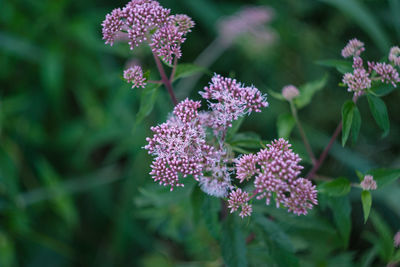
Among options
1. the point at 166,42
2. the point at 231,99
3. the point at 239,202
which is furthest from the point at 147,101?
the point at 239,202

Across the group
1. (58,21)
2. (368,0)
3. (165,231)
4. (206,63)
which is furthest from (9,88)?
(368,0)

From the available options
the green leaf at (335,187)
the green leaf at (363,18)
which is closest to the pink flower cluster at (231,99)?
the green leaf at (335,187)

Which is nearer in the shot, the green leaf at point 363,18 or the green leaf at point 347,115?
the green leaf at point 347,115

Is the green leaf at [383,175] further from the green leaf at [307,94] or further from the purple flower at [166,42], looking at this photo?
the purple flower at [166,42]

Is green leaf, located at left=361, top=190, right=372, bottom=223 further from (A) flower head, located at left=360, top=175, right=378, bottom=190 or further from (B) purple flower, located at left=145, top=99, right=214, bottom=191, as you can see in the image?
(B) purple flower, located at left=145, top=99, right=214, bottom=191

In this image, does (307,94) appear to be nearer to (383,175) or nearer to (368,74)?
(368,74)

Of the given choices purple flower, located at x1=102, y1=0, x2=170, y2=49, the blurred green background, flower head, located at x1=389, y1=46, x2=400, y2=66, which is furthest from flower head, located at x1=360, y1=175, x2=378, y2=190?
the blurred green background

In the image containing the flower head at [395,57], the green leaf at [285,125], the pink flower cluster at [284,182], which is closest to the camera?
the pink flower cluster at [284,182]
